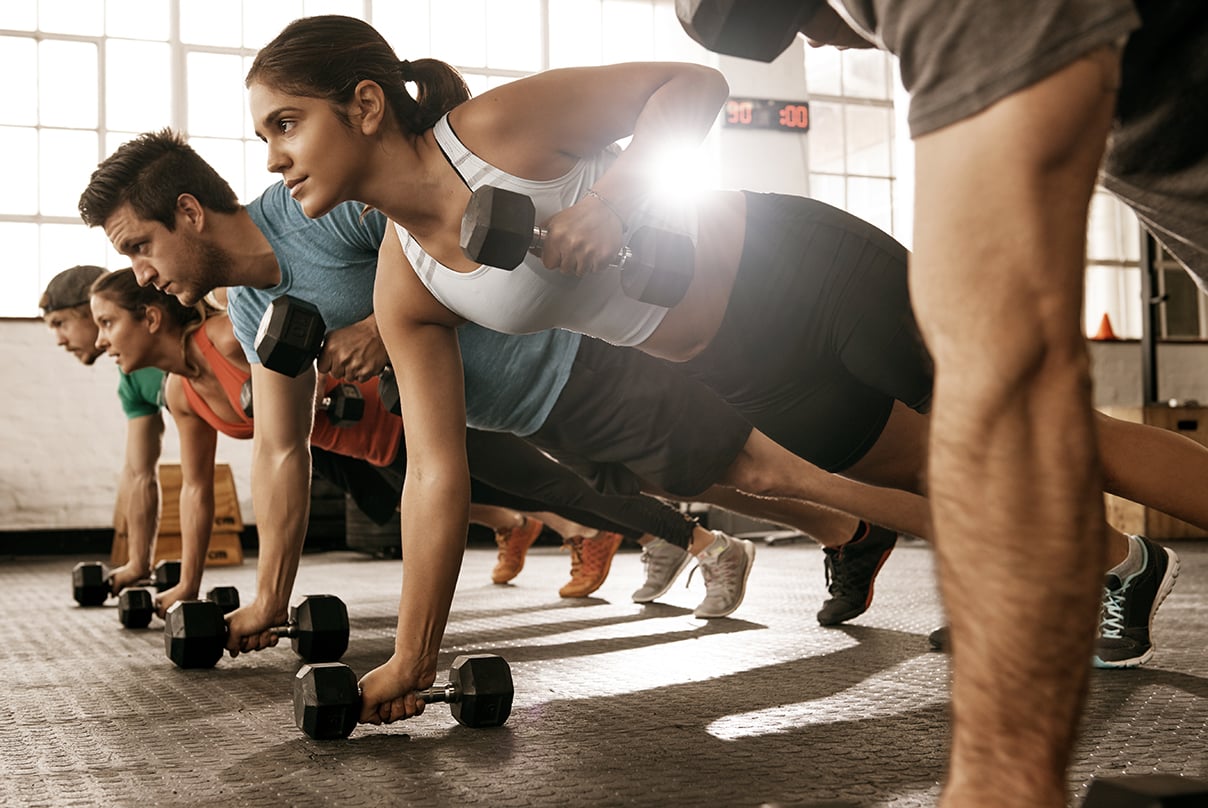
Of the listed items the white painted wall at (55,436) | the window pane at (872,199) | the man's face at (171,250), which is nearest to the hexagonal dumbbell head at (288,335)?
the man's face at (171,250)

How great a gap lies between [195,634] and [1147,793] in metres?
1.64

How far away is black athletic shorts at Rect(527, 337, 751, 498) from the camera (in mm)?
1888

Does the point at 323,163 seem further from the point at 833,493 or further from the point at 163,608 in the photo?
the point at 163,608

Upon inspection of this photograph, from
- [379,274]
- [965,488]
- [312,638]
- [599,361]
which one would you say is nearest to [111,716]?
[312,638]

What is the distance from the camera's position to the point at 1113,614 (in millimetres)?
1723

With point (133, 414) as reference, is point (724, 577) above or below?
below

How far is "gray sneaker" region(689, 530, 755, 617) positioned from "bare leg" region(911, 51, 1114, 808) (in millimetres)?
1900

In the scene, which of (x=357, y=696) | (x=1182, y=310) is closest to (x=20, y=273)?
(x=357, y=696)

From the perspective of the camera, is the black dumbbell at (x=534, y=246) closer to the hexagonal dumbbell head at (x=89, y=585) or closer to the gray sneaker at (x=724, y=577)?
the gray sneaker at (x=724, y=577)

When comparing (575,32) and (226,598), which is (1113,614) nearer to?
(226,598)

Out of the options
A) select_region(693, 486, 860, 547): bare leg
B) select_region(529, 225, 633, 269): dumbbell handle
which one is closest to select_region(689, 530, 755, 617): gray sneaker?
select_region(693, 486, 860, 547): bare leg

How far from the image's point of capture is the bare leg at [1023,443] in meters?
0.59

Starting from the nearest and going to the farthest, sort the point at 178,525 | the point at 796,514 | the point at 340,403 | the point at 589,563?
the point at 796,514
the point at 340,403
the point at 589,563
the point at 178,525

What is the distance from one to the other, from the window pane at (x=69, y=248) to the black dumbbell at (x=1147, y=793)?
5946 millimetres
